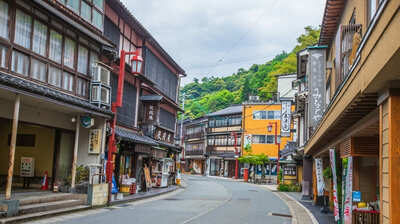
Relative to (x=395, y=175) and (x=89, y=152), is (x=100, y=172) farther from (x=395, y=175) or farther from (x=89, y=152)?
(x=395, y=175)

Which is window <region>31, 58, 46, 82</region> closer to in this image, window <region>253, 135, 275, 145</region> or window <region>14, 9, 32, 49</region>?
window <region>14, 9, 32, 49</region>

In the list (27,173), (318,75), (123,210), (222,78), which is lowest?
(123,210)

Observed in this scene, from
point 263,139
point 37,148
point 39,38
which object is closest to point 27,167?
point 37,148

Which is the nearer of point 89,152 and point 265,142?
point 89,152

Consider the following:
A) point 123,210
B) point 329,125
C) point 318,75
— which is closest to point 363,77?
point 329,125

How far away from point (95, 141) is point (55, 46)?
4993mm

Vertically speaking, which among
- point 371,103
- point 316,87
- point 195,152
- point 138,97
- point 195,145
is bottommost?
point 371,103

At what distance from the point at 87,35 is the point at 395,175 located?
52.4ft

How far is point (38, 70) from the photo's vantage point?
52.7 ft

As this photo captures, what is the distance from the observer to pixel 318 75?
70.2 feet

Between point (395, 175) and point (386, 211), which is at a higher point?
point (395, 175)

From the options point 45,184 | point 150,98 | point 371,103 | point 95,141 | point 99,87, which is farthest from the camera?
point 150,98

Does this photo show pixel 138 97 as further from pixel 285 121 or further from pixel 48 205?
pixel 285 121

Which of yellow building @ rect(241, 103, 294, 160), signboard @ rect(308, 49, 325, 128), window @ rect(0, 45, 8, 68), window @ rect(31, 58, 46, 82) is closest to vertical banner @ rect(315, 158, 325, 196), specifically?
signboard @ rect(308, 49, 325, 128)
